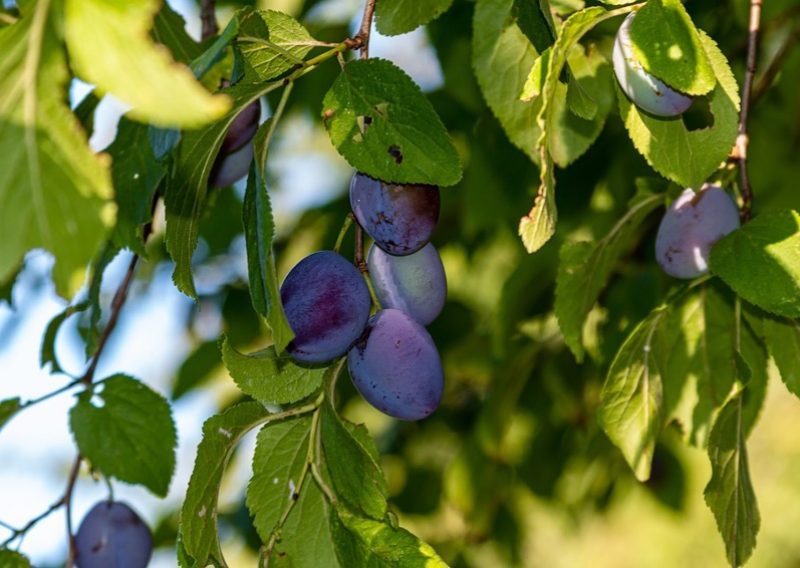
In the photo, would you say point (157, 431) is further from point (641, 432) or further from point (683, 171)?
point (683, 171)

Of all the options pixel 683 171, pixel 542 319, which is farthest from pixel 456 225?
pixel 683 171

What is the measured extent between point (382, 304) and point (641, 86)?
24 centimetres

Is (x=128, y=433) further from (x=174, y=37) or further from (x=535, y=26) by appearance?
(x=535, y=26)

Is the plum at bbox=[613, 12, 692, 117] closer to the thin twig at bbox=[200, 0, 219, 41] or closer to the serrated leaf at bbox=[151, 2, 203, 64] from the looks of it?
the serrated leaf at bbox=[151, 2, 203, 64]

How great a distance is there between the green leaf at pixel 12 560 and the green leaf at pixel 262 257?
42 centimetres

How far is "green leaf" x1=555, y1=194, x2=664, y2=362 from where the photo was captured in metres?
0.98

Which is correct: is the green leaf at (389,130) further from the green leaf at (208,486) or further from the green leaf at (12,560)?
the green leaf at (12,560)

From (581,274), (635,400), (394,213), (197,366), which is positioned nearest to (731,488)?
(635,400)

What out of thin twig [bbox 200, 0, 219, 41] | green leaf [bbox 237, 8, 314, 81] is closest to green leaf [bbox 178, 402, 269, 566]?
green leaf [bbox 237, 8, 314, 81]

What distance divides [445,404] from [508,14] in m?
1.06

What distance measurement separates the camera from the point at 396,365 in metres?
0.75

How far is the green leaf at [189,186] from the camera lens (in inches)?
28.6

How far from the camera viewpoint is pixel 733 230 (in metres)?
0.87

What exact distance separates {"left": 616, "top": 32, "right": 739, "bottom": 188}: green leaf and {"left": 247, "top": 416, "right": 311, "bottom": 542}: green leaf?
1.04ft
